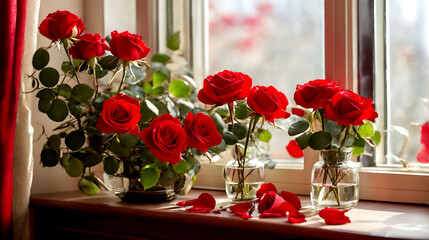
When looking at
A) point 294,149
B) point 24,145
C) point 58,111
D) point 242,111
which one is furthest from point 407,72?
point 24,145

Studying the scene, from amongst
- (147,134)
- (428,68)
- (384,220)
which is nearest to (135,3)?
(147,134)

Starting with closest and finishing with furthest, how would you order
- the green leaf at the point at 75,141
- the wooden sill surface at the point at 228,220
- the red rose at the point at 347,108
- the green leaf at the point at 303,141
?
the wooden sill surface at the point at 228,220 < the red rose at the point at 347,108 < the green leaf at the point at 303,141 < the green leaf at the point at 75,141

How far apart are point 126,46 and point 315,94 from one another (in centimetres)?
47

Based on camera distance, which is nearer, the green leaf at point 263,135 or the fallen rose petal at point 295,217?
the fallen rose petal at point 295,217

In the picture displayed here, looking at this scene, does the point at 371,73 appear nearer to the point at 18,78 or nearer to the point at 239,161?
the point at 239,161

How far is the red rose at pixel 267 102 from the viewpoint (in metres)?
1.18

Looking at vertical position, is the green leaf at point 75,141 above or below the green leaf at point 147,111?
below

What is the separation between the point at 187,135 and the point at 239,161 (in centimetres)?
19

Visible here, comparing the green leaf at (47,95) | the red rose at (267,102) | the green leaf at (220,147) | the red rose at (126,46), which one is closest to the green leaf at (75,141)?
the green leaf at (47,95)

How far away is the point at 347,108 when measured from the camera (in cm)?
112

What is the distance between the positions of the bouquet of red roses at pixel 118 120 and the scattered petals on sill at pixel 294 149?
26cm

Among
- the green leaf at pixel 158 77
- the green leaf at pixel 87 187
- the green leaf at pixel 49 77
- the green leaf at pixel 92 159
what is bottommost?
the green leaf at pixel 87 187

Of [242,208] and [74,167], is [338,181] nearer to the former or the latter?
[242,208]

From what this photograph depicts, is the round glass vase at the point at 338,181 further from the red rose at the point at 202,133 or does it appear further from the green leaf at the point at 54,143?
the green leaf at the point at 54,143
